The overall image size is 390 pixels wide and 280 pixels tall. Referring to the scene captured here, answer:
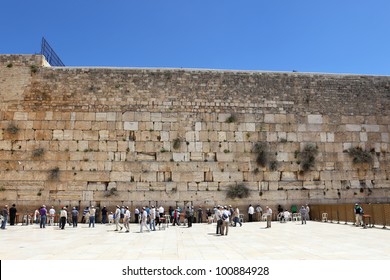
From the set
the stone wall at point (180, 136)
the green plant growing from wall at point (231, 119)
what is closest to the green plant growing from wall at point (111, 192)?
the stone wall at point (180, 136)

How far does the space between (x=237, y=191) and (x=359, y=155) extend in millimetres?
6318

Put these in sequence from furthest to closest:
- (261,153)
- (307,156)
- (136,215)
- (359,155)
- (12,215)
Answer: (359,155) → (307,156) → (261,153) → (136,215) → (12,215)

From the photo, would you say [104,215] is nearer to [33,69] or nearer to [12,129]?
[12,129]

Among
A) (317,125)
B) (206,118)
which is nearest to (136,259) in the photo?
(206,118)

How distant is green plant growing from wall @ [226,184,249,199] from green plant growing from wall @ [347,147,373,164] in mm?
5504


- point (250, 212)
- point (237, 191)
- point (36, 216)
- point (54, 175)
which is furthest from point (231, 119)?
point (36, 216)

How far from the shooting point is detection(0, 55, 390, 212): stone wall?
17.5 metres

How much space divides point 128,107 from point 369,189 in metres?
12.1

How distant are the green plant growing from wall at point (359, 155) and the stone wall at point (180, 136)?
0.15 meters

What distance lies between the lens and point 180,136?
18.3 metres

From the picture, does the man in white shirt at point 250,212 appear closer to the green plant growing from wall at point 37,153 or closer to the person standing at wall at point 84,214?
the person standing at wall at point 84,214

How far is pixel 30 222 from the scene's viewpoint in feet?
54.7

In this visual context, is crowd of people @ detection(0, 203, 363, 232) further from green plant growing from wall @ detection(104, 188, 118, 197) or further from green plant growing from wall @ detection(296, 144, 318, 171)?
green plant growing from wall @ detection(296, 144, 318, 171)

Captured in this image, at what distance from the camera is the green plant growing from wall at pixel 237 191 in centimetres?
1788
